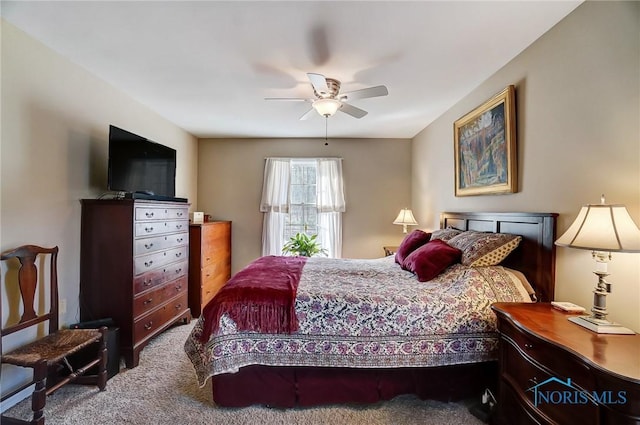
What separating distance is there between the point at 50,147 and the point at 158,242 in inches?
43.5

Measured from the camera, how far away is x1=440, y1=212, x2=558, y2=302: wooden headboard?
1896 mm

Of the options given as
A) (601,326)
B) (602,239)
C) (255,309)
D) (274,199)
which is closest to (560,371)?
(601,326)

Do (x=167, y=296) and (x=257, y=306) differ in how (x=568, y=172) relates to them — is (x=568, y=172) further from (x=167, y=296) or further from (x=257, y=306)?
(x=167, y=296)

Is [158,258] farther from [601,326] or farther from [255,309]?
[601,326]

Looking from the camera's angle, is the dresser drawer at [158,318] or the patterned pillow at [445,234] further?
the patterned pillow at [445,234]

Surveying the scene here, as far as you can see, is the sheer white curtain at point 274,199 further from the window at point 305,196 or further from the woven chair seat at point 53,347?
the woven chair seat at point 53,347

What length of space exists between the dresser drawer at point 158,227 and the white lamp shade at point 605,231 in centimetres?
300

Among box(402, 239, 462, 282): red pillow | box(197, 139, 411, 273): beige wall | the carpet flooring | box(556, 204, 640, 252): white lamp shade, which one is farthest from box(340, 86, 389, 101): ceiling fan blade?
box(197, 139, 411, 273): beige wall

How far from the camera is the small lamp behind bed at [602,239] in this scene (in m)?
1.27

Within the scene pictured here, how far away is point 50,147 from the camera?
2223 millimetres

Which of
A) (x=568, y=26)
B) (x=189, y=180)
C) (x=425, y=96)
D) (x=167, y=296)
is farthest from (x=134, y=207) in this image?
(x=568, y=26)

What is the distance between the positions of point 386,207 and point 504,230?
2.50 meters

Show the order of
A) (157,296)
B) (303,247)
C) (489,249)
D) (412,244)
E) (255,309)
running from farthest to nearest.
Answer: (303,247) < (412,244) < (157,296) < (489,249) < (255,309)

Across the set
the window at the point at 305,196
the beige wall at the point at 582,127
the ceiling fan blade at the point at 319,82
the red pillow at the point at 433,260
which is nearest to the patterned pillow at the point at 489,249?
the red pillow at the point at 433,260
